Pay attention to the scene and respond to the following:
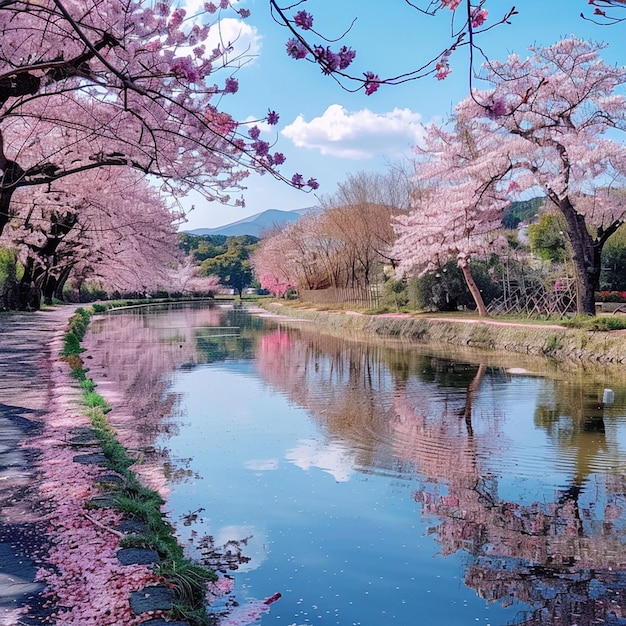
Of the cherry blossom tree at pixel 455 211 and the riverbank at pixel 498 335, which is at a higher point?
the cherry blossom tree at pixel 455 211

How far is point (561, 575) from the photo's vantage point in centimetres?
484

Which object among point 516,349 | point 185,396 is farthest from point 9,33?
point 516,349

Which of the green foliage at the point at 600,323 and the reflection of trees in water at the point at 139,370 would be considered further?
the green foliage at the point at 600,323

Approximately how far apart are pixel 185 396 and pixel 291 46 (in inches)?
373

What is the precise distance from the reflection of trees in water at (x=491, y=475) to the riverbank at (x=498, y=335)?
3296 millimetres

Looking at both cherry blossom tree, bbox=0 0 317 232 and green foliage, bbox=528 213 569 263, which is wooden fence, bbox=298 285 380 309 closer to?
green foliage, bbox=528 213 569 263

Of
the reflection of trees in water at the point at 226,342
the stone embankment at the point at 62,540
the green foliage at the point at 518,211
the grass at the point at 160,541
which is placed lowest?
the reflection of trees in water at the point at 226,342

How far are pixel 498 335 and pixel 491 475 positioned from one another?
48.5 ft

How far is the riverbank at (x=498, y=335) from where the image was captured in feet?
56.9

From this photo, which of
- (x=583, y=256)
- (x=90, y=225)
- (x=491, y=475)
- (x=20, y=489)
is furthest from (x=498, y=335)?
(x=20, y=489)

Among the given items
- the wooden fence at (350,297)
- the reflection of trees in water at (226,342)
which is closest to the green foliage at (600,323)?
the reflection of trees in water at (226,342)

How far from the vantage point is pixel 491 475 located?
743cm

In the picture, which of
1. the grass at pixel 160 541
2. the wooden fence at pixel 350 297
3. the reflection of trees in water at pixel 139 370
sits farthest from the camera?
the wooden fence at pixel 350 297

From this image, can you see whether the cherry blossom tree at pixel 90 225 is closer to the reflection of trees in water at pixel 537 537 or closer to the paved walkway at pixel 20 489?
the paved walkway at pixel 20 489
